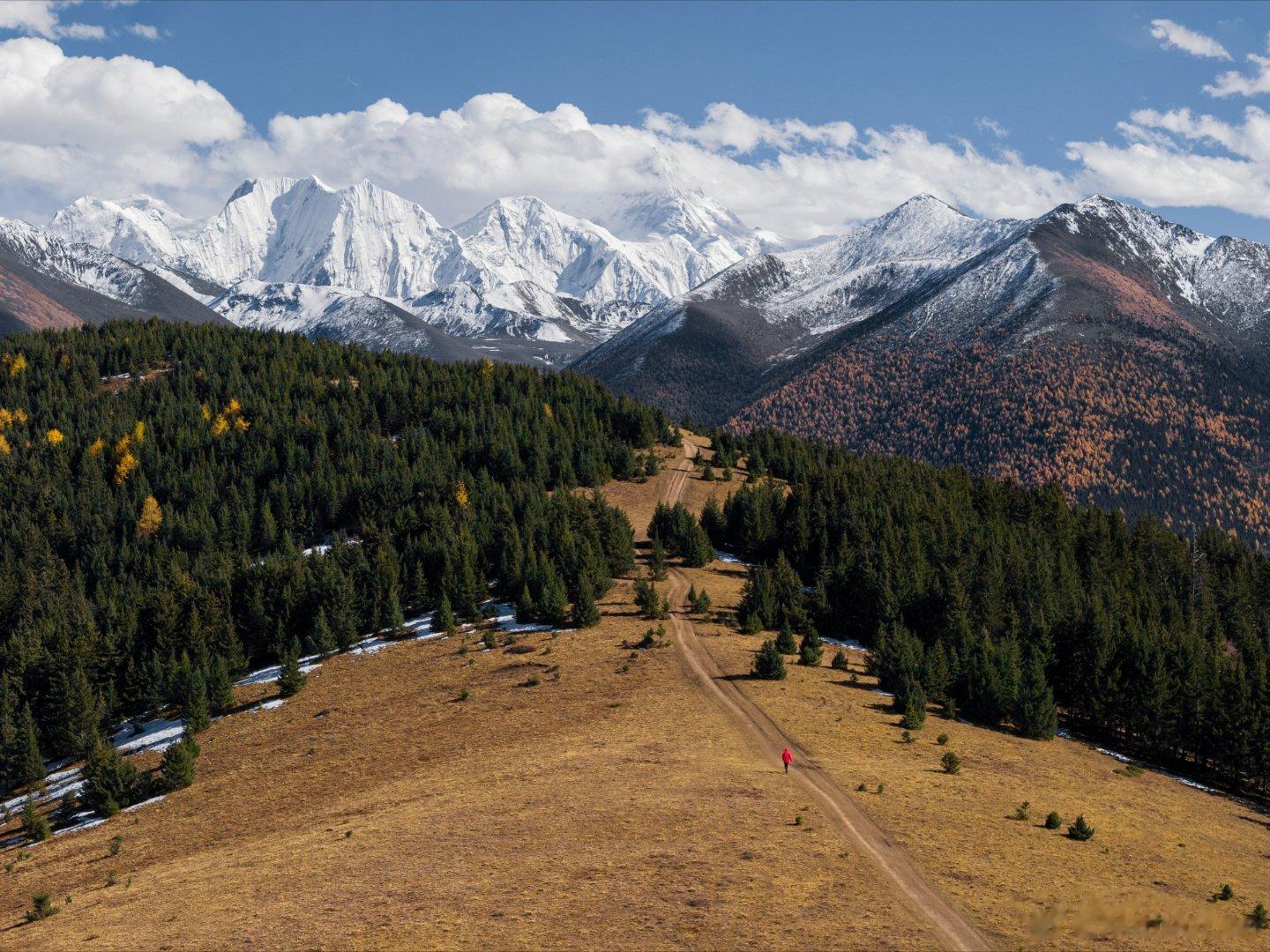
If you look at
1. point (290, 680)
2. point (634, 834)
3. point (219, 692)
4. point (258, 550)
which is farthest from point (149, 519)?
point (634, 834)

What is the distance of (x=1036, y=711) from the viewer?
75625 mm

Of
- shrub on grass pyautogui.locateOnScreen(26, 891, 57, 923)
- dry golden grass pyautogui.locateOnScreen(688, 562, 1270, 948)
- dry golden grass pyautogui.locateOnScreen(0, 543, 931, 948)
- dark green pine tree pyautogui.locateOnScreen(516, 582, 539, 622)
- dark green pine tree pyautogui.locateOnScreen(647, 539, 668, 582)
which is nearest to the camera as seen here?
dry golden grass pyautogui.locateOnScreen(0, 543, 931, 948)

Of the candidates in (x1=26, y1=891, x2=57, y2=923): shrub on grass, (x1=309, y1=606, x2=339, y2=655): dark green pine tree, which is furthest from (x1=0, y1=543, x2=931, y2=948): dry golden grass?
(x1=309, y1=606, x2=339, y2=655): dark green pine tree

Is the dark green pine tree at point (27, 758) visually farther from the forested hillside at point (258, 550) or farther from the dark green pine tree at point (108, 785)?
the dark green pine tree at point (108, 785)

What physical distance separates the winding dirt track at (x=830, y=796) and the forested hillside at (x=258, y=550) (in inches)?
761

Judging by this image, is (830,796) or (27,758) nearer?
(830,796)

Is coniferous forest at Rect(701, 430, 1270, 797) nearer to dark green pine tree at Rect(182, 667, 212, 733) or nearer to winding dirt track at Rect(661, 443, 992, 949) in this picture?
Result: winding dirt track at Rect(661, 443, 992, 949)

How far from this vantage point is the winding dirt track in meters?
37.6

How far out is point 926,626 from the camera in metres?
103

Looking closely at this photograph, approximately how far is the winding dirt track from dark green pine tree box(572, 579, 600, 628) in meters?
A: 8.40

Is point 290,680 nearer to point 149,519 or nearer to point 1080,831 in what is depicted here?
point 1080,831

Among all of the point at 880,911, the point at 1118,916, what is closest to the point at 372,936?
the point at 880,911

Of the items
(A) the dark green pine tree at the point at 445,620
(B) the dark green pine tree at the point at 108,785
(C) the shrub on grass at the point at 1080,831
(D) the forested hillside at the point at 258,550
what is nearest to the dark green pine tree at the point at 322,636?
(D) the forested hillside at the point at 258,550

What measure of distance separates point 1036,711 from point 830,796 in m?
32.5
